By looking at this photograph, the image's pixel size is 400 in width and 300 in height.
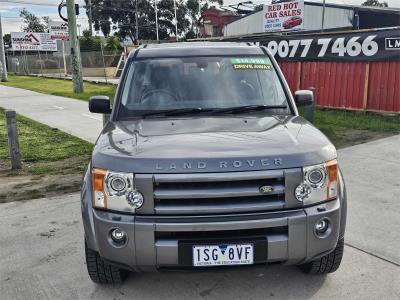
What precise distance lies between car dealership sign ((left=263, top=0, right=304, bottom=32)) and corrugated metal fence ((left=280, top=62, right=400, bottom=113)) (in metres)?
14.5

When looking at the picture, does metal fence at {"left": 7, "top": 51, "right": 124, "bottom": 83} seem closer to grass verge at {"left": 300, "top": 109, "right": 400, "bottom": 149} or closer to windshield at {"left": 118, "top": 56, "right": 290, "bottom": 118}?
grass verge at {"left": 300, "top": 109, "right": 400, "bottom": 149}

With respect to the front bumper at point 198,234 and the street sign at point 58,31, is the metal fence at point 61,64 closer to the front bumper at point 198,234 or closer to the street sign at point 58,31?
the street sign at point 58,31

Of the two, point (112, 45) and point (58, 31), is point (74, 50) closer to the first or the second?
point (58, 31)

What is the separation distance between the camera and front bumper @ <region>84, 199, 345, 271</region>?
288 cm

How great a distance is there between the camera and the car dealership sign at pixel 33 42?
2130 inches

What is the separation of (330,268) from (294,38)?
11.8 m

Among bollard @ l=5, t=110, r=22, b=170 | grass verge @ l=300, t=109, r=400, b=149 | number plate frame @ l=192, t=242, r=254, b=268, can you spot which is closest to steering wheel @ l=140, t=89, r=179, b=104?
number plate frame @ l=192, t=242, r=254, b=268

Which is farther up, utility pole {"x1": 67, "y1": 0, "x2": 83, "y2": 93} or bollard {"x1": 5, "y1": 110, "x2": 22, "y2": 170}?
utility pole {"x1": 67, "y1": 0, "x2": 83, "y2": 93}

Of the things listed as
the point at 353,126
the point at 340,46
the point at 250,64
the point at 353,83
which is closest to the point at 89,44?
the point at 340,46

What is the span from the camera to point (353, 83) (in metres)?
12.6

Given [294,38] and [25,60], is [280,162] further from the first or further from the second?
[25,60]

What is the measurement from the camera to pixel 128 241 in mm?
2926

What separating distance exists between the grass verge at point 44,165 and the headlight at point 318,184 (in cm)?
401

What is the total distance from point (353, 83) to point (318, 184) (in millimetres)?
10413
